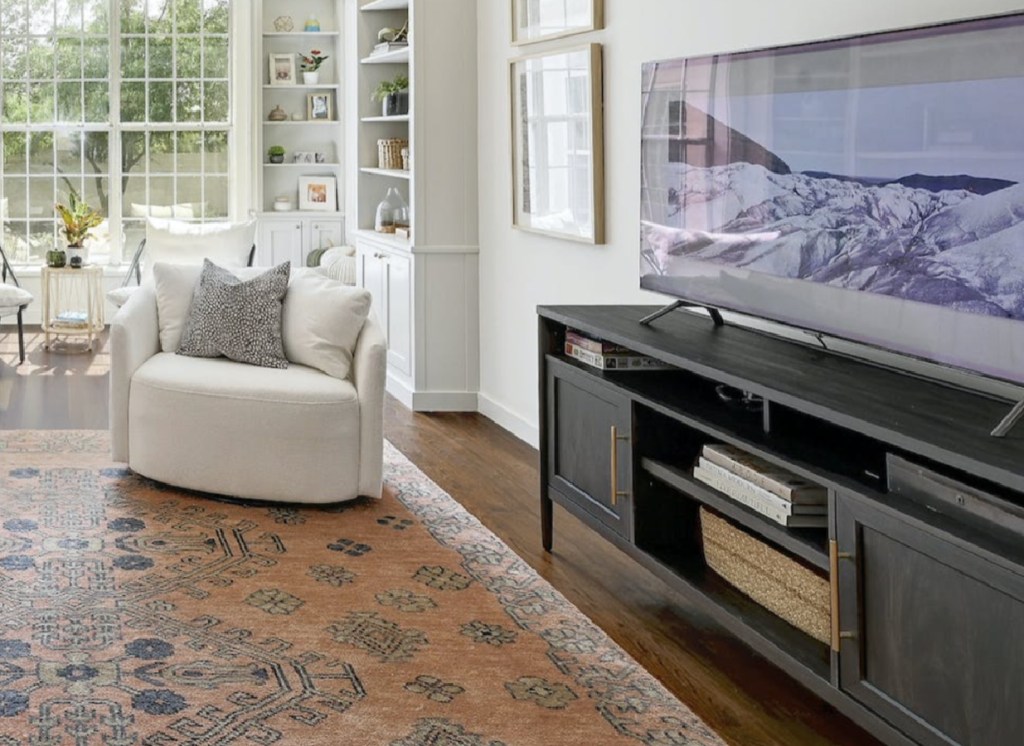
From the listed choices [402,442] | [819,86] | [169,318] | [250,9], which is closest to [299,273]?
[169,318]

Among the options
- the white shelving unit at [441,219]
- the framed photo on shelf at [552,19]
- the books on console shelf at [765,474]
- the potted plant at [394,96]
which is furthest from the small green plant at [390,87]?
the books on console shelf at [765,474]

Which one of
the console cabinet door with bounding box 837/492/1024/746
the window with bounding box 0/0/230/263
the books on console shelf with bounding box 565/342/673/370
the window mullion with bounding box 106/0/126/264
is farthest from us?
the window mullion with bounding box 106/0/126/264

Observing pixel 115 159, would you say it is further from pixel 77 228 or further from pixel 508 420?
pixel 508 420

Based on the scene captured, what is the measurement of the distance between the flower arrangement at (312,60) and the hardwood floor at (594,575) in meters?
3.44

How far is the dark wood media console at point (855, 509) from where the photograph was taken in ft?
7.39

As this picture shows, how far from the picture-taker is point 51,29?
9.83 m

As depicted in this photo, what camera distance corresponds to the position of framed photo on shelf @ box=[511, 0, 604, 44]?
17.0 ft

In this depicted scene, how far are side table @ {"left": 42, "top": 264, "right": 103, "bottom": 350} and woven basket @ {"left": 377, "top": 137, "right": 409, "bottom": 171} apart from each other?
232 cm

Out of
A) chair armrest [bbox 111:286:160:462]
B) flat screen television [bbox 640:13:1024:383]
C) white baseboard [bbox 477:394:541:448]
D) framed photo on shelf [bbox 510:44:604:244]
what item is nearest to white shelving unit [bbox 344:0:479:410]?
white baseboard [bbox 477:394:541:448]

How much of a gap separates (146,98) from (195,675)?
7527 millimetres

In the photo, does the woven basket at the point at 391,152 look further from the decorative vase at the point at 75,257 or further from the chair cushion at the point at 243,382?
the chair cushion at the point at 243,382

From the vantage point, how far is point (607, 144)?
5.19m

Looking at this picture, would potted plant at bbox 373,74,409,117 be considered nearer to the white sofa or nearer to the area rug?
the white sofa

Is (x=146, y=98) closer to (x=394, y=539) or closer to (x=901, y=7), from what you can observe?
(x=394, y=539)
